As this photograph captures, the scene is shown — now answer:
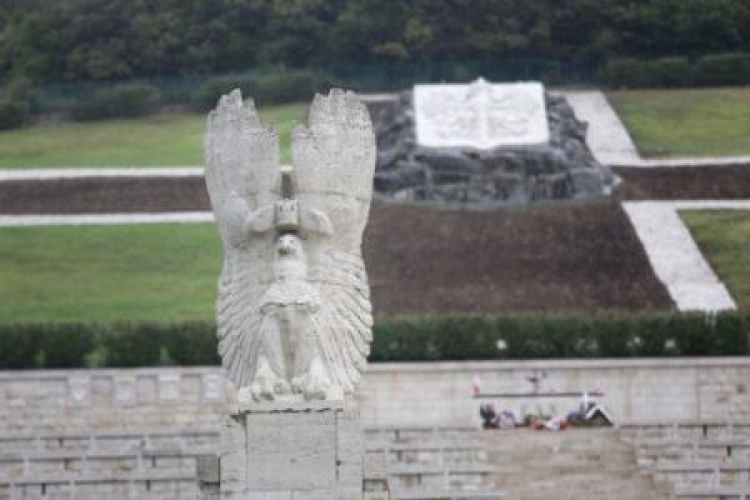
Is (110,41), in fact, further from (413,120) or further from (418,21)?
(413,120)

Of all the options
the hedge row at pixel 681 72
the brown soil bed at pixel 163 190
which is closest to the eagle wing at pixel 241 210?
the brown soil bed at pixel 163 190

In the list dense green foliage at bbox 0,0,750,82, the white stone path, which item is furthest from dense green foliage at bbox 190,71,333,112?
the white stone path

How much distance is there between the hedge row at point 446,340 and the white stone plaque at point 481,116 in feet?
54.6

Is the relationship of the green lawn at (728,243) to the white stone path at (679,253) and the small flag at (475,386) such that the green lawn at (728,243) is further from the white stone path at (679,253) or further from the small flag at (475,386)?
the small flag at (475,386)

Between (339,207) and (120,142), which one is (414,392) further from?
(120,142)

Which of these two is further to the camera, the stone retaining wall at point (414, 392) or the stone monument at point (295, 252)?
the stone retaining wall at point (414, 392)

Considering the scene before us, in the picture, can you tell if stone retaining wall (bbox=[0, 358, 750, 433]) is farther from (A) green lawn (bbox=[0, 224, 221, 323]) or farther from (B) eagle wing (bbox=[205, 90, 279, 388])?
(B) eagle wing (bbox=[205, 90, 279, 388])

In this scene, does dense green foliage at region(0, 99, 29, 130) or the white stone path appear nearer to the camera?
the white stone path

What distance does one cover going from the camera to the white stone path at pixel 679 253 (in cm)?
5753

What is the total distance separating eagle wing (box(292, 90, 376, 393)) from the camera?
113ft

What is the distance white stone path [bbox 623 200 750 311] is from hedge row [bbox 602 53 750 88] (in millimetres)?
19342

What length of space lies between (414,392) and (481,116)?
781 inches

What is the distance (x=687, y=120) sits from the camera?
79.4 m

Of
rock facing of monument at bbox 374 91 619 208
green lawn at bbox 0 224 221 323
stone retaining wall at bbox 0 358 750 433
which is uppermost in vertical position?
rock facing of monument at bbox 374 91 619 208
